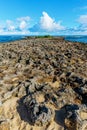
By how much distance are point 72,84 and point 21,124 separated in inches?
177

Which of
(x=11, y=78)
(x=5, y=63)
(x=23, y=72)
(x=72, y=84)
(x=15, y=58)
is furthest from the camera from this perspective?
(x=15, y=58)

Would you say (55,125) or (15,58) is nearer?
(55,125)

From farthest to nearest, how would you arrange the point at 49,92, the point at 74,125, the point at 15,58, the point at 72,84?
the point at 15,58 → the point at 72,84 → the point at 49,92 → the point at 74,125

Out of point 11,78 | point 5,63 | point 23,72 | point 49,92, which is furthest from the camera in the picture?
point 5,63

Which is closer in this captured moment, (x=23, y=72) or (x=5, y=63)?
→ (x=23, y=72)

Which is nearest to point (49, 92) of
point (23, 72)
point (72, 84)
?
point (72, 84)

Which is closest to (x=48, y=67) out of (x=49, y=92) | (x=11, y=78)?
(x=11, y=78)

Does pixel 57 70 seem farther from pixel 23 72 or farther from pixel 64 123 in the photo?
pixel 64 123

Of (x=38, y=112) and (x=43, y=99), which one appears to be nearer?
(x=38, y=112)

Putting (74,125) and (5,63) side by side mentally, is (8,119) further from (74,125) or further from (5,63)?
(5,63)

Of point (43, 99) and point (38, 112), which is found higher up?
point (38, 112)

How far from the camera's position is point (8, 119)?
367 inches

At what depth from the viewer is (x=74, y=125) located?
8.89 meters

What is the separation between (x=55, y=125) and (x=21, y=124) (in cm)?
128
